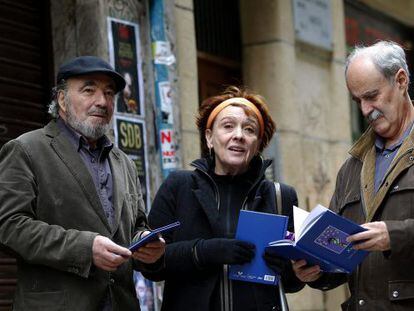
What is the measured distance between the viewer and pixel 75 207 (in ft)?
14.8

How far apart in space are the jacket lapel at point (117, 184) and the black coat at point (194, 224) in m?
0.24

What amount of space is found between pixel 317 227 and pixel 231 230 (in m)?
0.76

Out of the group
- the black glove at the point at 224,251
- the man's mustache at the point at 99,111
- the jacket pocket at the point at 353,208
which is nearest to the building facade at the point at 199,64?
the man's mustache at the point at 99,111

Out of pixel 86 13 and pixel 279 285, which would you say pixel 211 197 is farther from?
pixel 86 13

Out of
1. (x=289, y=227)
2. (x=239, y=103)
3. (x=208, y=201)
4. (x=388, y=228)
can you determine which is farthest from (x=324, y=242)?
(x=239, y=103)

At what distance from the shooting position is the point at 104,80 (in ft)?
15.8

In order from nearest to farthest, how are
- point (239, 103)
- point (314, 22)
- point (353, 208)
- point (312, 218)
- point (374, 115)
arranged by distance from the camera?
point (312, 218)
point (374, 115)
point (353, 208)
point (239, 103)
point (314, 22)

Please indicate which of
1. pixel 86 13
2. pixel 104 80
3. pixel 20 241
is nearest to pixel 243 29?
pixel 86 13

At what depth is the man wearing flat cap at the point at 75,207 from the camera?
4320mm

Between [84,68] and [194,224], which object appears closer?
[84,68]

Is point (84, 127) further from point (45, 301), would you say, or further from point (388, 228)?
point (388, 228)

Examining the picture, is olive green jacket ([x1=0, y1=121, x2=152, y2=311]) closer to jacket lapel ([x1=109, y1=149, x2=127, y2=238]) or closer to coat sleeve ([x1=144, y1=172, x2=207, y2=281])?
jacket lapel ([x1=109, y1=149, x2=127, y2=238])

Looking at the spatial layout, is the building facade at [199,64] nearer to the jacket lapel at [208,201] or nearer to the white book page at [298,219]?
the jacket lapel at [208,201]

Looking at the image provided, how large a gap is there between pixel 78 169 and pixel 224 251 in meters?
0.79
